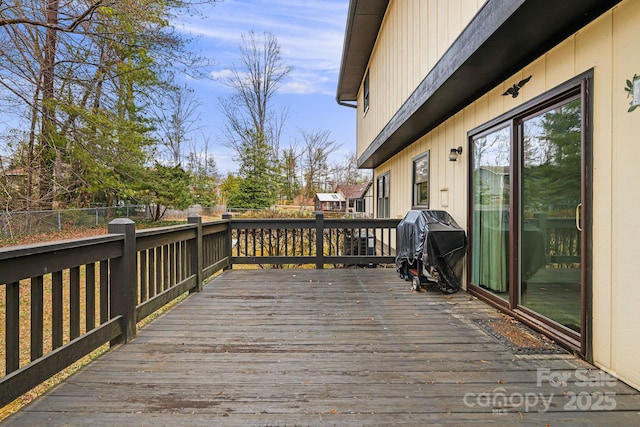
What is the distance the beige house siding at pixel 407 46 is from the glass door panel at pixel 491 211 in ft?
3.56

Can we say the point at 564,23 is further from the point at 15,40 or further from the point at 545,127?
the point at 15,40

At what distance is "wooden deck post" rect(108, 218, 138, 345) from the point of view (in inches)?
104

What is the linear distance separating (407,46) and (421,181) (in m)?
2.16

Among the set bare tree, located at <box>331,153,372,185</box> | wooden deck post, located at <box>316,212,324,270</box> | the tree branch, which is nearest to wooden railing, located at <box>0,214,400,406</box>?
wooden deck post, located at <box>316,212,324,270</box>

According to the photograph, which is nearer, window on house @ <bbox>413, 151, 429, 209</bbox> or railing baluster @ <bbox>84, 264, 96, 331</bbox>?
railing baluster @ <bbox>84, 264, 96, 331</bbox>

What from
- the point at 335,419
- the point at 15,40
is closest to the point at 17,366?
the point at 335,419

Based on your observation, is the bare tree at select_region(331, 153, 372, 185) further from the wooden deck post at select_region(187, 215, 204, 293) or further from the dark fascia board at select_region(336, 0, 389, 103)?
the wooden deck post at select_region(187, 215, 204, 293)

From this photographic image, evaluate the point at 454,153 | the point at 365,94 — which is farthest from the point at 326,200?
the point at 454,153

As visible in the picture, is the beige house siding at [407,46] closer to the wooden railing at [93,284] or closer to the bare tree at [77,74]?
the wooden railing at [93,284]

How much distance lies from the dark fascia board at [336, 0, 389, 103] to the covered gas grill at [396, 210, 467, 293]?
4.09 meters

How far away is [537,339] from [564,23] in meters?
2.30

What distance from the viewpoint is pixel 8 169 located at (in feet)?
23.7

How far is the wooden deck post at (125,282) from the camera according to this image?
2.63 metres

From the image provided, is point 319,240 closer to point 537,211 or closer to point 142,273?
point 142,273
